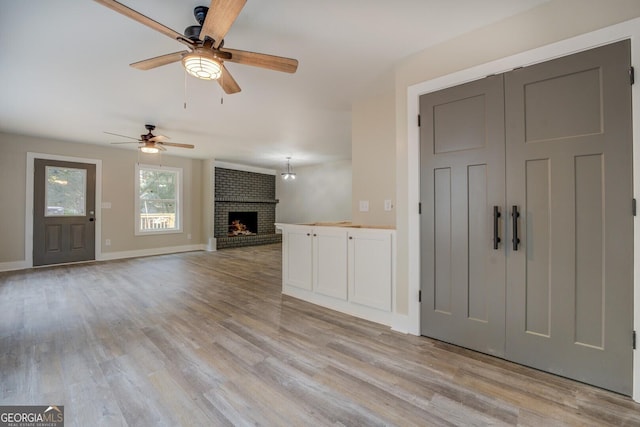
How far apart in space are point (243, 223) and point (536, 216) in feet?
26.7

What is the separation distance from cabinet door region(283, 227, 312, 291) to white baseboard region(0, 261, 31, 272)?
5229mm

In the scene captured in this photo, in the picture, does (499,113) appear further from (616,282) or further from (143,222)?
(143,222)

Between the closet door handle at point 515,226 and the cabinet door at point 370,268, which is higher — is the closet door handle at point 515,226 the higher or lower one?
the higher one

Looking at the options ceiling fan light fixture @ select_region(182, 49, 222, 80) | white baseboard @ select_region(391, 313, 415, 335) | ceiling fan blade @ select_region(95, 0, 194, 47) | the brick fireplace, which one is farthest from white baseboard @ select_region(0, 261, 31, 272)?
white baseboard @ select_region(391, 313, 415, 335)

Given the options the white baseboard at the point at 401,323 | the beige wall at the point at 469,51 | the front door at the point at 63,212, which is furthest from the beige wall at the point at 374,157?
the front door at the point at 63,212

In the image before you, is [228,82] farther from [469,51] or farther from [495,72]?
[495,72]

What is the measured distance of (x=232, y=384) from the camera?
1.76 m

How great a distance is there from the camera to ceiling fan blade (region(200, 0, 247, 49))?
1479mm

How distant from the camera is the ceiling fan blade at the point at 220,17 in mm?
1479

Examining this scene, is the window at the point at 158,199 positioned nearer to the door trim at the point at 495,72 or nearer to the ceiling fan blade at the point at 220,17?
the ceiling fan blade at the point at 220,17

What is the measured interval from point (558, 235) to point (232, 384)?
2.34 meters

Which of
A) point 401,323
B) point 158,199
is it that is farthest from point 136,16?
point 158,199

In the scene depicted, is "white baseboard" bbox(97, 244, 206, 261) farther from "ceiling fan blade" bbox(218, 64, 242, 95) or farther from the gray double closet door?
the gray double closet door

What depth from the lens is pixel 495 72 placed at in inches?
81.0
